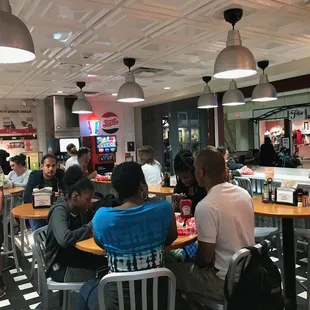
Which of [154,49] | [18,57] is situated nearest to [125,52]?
[154,49]

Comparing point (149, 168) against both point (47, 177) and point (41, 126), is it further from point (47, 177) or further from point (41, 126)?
point (41, 126)

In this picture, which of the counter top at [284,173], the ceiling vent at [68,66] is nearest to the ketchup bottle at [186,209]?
the ceiling vent at [68,66]

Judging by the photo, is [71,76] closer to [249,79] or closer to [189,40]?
[189,40]

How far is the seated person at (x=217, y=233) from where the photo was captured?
208cm

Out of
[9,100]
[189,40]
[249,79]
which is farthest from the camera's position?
[9,100]

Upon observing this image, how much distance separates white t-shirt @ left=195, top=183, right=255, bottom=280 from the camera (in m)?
2.07

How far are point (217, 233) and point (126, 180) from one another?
660 mm

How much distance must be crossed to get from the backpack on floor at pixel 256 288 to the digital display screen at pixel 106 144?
815 cm

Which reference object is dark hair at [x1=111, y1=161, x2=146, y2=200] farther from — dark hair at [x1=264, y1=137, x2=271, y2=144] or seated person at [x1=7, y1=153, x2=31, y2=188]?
dark hair at [x1=264, y1=137, x2=271, y2=144]

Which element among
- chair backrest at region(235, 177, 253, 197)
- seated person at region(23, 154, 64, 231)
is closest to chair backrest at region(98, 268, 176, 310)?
seated person at region(23, 154, 64, 231)

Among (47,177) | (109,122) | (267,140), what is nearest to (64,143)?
(109,122)

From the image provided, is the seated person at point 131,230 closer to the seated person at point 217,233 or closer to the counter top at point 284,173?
the seated person at point 217,233

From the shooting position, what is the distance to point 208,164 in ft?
7.60

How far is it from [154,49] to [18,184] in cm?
343
